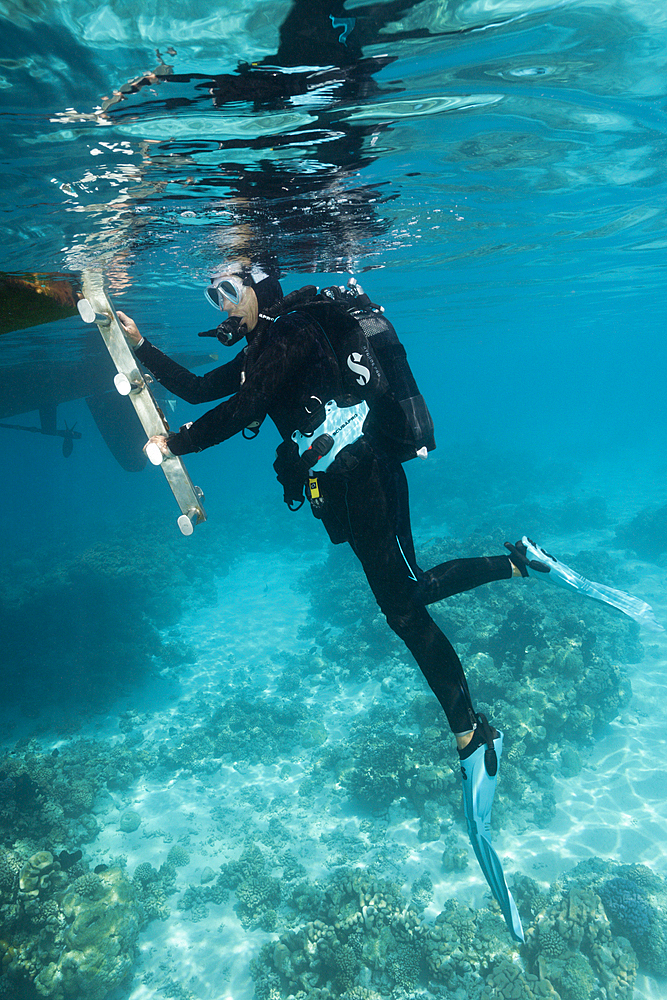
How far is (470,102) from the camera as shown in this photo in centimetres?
617

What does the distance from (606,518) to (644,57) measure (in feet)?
71.1

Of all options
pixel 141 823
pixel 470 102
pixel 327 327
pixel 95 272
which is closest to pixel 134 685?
pixel 141 823

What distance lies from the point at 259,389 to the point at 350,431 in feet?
2.60

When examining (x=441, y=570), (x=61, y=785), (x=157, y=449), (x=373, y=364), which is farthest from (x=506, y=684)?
(x=157, y=449)

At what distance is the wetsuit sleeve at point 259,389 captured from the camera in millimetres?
3465

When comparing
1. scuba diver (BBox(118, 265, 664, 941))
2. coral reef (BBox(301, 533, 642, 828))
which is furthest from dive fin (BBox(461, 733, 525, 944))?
coral reef (BBox(301, 533, 642, 828))

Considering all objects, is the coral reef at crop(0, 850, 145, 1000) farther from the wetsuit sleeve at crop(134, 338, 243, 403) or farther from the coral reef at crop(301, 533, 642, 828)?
the wetsuit sleeve at crop(134, 338, 243, 403)

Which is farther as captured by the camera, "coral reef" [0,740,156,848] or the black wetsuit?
"coral reef" [0,740,156,848]

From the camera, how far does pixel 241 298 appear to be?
4.16 m

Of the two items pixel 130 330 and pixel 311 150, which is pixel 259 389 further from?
pixel 311 150

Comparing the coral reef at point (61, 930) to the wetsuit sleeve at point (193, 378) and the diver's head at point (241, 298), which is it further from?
the diver's head at point (241, 298)

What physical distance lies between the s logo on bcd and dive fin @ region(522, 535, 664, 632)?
2234 millimetres

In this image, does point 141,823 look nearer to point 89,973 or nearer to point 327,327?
point 89,973

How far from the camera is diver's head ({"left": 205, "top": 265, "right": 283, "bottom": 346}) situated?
4.07m
